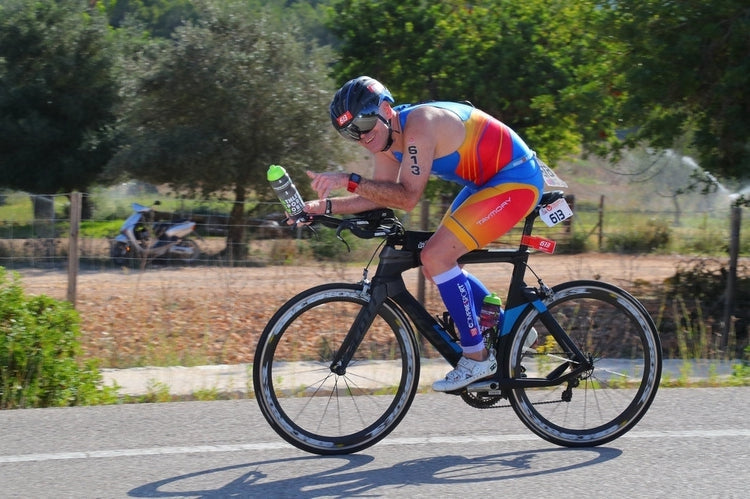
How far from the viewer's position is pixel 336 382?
16.8ft

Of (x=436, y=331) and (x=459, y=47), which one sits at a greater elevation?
(x=459, y=47)

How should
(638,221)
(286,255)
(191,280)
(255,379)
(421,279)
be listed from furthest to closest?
(638,221), (286,255), (191,280), (421,279), (255,379)

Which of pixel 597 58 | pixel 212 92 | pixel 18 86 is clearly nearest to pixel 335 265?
pixel 597 58

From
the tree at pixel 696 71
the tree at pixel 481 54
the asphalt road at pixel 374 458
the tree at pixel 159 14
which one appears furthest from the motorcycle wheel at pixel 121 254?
the tree at pixel 159 14

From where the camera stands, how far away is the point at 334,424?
16.7ft

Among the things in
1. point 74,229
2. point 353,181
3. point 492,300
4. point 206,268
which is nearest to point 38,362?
point 74,229

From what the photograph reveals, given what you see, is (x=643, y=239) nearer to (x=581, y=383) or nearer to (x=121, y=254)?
(x=121, y=254)

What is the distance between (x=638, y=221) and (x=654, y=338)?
682 inches

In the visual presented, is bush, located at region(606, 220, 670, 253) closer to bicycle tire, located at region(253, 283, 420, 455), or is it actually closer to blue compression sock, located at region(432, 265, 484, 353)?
bicycle tire, located at region(253, 283, 420, 455)

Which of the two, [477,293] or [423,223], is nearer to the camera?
[477,293]

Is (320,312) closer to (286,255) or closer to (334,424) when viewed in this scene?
(334,424)

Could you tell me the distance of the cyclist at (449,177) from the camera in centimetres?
472

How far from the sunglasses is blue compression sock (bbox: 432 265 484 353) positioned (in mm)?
858

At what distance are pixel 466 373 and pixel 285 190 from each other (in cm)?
139
